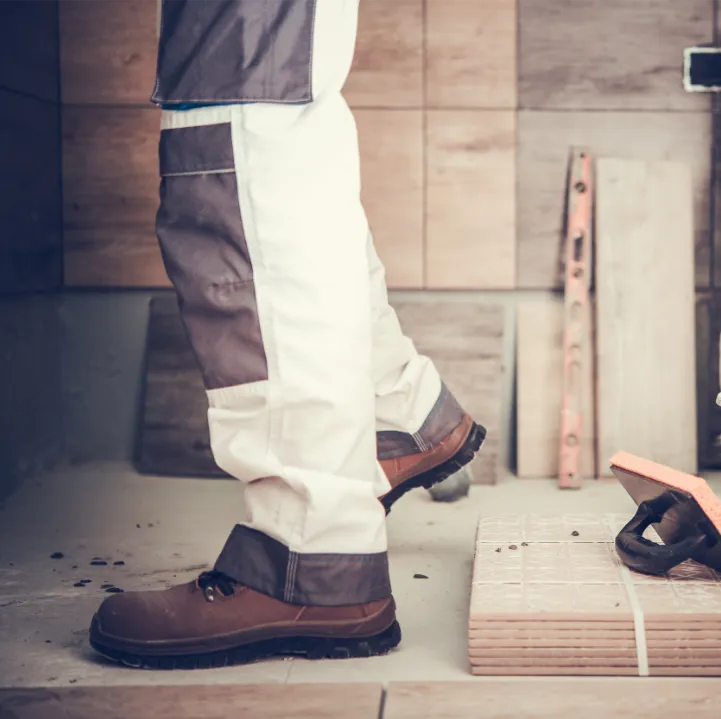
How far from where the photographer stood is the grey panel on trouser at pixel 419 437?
80.6 inches

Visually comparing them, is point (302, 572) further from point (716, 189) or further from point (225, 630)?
point (716, 189)

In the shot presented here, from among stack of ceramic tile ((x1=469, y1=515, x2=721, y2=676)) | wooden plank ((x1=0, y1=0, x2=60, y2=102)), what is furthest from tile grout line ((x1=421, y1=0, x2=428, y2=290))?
stack of ceramic tile ((x1=469, y1=515, x2=721, y2=676))

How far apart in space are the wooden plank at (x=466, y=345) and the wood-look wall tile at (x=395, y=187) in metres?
0.11

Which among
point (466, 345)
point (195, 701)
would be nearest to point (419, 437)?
point (195, 701)

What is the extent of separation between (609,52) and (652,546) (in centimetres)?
198

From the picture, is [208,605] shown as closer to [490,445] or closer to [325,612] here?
[325,612]

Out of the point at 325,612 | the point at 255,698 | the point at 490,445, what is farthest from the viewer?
the point at 490,445

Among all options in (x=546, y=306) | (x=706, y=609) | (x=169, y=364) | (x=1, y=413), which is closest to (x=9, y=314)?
(x=1, y=413)

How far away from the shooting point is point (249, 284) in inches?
58.7

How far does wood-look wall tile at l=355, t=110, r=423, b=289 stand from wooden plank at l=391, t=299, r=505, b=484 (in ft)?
0.36

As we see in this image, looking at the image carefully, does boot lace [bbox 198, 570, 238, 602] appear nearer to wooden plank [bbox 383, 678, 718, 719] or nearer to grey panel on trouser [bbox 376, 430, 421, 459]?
wooden plank [bbox 383, 678, 718, 719]

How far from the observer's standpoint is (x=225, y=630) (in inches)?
61.1

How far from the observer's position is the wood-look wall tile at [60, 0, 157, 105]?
3.24 metres

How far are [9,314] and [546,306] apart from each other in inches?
61.8
